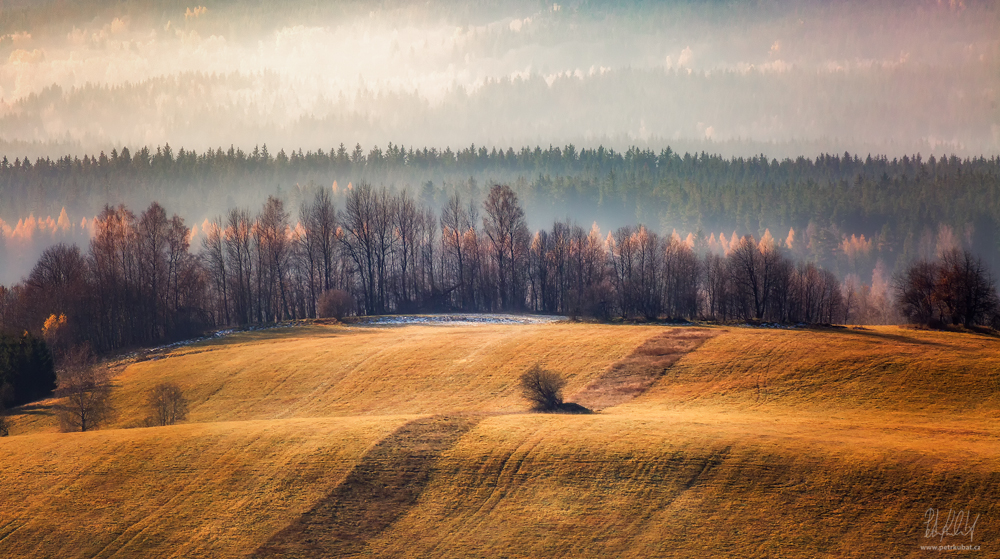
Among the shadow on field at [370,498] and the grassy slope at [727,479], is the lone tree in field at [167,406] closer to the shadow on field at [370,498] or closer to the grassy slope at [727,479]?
the shadow on field at [370,498]

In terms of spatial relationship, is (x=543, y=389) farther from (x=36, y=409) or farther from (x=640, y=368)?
(x=36, y=409)

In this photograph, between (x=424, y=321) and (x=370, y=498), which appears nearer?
(x=370, y=498)

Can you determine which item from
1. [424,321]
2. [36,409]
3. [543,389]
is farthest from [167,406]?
[424,321]

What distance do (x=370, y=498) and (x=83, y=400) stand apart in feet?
104

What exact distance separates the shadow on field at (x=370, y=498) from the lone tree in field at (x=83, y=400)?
1099 inches

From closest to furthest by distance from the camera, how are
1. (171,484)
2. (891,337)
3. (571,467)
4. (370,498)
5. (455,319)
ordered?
(370,498) → (571,467) → (171,484) → (891,337) → (455,319)

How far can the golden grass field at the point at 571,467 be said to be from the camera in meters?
32.6

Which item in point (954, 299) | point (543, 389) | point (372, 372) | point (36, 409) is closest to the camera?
point (543, 389)

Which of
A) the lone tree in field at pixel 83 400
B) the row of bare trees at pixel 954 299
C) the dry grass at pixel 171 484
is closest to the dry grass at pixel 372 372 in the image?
the lone tree in field at pixel 83 400

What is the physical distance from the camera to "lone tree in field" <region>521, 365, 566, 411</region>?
164 feet

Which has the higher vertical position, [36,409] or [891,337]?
[891,337]

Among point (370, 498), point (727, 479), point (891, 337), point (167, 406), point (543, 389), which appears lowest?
point (370, 498)

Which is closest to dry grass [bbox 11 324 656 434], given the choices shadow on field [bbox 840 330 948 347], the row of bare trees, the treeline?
the treeline

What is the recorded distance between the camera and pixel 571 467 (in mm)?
37781
